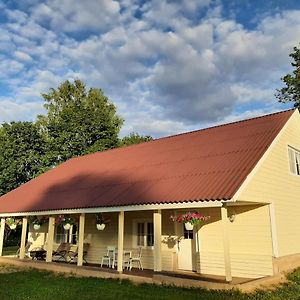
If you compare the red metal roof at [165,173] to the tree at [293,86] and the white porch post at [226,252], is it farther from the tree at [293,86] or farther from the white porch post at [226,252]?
the tree at [293,86]

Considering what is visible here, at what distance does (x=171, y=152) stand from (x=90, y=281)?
6.74 meters

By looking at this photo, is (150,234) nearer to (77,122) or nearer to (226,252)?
(226,252)

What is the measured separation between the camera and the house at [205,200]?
36.4 feet

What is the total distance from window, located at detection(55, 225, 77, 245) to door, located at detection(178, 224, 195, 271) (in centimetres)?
702

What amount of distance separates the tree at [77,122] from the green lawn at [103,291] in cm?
2457

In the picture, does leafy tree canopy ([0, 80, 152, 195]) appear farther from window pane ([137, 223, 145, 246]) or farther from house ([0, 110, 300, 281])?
window pane ([137, 223, 145, 246])

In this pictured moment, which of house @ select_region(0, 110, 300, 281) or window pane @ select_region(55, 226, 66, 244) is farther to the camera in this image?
window pane @ select_region(55, 226, 66, 244)

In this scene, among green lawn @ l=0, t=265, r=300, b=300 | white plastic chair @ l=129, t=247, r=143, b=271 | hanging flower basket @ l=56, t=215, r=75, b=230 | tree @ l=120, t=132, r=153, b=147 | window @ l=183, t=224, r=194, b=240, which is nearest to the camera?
green lawn @ l=0, t=265, r=300, b=300

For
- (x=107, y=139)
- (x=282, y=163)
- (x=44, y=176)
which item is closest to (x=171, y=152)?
(x=282, y=163)

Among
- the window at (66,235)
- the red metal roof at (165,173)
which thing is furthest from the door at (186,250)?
the window at (66,235)

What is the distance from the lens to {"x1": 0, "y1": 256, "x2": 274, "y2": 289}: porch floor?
9.58m

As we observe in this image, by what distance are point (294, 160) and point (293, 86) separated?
1713cm

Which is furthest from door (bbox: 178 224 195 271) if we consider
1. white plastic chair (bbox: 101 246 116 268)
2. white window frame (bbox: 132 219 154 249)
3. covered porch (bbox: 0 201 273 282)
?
white plastic chair (bbox: 101 246 116 268)

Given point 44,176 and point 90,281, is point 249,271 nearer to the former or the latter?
point 90,281
